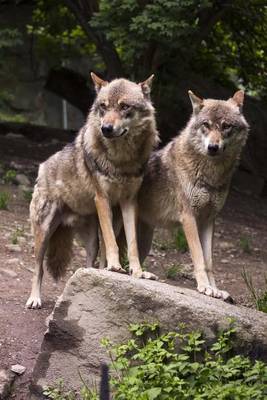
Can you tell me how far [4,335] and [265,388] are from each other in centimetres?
234

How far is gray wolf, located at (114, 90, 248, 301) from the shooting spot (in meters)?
6.39

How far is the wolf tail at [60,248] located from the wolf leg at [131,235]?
3.44 ft

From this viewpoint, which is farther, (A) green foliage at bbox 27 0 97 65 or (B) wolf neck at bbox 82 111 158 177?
(A) green foliage at bbox 27 0 97 65

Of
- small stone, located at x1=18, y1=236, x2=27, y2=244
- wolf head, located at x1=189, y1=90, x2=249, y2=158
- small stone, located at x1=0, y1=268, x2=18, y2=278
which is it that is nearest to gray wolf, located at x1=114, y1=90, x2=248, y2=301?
wolf head, located at x1=189, y1=90, x2=249, y2=158

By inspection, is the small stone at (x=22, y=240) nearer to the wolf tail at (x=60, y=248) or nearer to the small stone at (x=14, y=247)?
the small stone at (x=14, y=247)

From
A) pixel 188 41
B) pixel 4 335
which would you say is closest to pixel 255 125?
pixel 188 41

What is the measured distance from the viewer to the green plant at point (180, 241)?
31.4 ft

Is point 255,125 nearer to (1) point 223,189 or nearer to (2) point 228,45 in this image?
(2) point 228,45

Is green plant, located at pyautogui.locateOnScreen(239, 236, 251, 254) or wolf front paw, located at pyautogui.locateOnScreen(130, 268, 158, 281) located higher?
wolf front paw, located at pyautogui.locateOnScreen(130, 268, 158, 281)

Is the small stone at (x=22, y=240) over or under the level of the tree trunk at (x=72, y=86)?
under

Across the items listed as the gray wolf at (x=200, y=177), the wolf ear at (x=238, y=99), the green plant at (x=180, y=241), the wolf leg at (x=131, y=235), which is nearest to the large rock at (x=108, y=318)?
the wolf leg at (x=131, y=235)

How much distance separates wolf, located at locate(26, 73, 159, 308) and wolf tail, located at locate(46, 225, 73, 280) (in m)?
0.20

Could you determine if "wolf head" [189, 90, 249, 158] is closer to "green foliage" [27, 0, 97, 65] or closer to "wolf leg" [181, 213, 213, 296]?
"wolf leg" [181, 213, 213, 296]

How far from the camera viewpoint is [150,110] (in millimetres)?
6574
